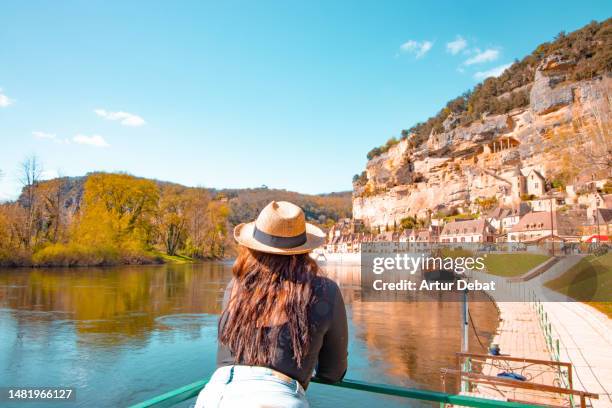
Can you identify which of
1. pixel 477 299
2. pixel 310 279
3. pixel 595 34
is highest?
pixel 595 34

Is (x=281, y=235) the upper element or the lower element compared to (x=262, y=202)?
lower

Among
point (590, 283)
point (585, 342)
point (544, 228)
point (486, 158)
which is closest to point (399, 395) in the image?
point (585, 342)

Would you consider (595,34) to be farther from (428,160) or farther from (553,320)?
(553,320)

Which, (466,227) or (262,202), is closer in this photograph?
(466,227)

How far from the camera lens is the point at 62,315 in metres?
14.9

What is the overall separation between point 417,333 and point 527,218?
4407cm

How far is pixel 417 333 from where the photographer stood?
1419cm

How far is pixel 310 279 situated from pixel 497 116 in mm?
88999

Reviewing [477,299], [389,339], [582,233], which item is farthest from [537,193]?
[389,339]

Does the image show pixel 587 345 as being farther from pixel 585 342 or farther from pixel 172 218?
pixel 172 218

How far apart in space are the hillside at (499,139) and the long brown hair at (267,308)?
48.9 metres

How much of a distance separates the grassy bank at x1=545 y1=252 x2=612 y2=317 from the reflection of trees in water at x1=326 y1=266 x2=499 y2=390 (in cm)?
411

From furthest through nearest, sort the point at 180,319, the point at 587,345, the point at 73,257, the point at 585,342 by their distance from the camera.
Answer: the point at 73,257 < the point at 180,319 < the point at 585,342 < the point at 587,345

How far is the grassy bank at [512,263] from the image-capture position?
32.3m
